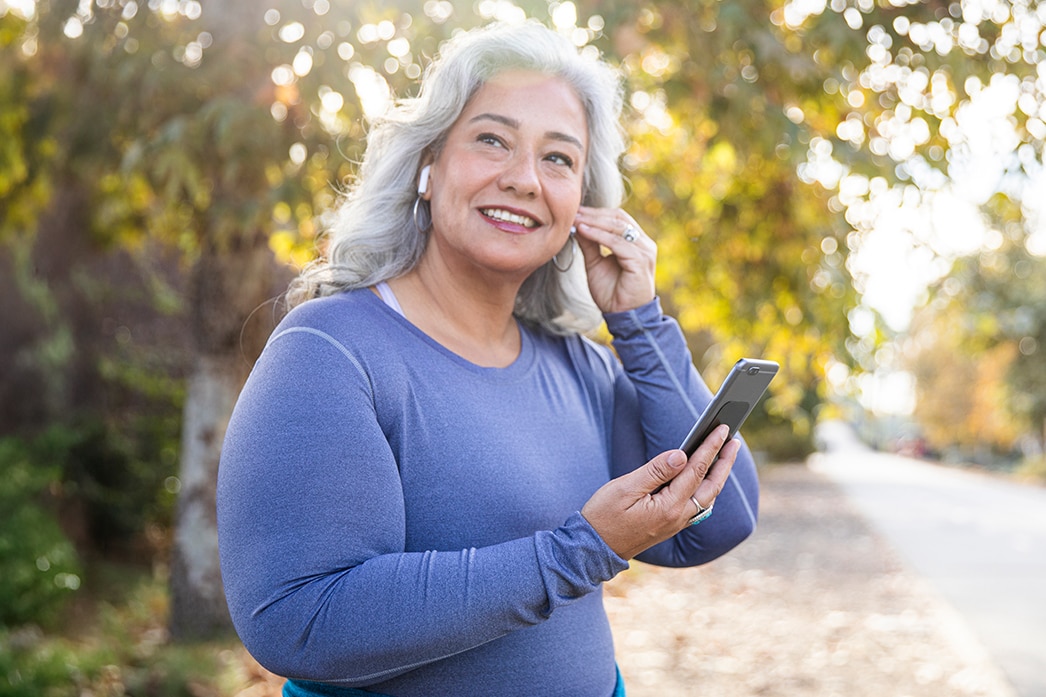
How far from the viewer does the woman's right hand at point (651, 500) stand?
1.49 m

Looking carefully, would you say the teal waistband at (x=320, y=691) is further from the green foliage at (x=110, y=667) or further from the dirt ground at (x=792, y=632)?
the dirt ground at (x=792, y=632)

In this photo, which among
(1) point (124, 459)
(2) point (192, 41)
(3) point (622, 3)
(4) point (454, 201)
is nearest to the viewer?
(4) point (454, 201)

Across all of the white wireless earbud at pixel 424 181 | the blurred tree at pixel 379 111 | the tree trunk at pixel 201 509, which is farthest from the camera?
the tree trunk at pixel 201 509

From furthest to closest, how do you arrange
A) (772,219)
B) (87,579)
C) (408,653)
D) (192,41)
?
(87,579)
(772,219)
(192,41)
(408,653)

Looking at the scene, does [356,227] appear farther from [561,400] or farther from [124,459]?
[124,459]

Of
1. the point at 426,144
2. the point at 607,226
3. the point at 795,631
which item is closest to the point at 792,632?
the point at 795,631

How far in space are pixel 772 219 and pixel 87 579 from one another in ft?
20.1

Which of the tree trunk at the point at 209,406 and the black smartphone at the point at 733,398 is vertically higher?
the black smartphone at the point at 733,398

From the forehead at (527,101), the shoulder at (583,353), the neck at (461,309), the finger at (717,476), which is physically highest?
the forehead at (527,101)

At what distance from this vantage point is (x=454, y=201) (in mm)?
1848

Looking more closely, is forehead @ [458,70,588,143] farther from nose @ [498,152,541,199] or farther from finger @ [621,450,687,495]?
finger @ [621,450,687,495]

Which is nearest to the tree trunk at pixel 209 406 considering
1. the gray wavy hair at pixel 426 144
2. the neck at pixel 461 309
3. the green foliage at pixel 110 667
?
the green foliage at pixel 110 667

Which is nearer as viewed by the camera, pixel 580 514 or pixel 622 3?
pixel 580 514

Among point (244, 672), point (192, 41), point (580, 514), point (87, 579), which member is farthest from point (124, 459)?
point (580, 514)
